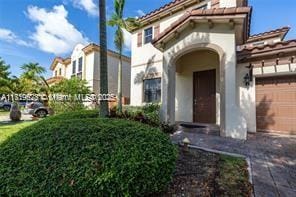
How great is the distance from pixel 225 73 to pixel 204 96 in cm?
325

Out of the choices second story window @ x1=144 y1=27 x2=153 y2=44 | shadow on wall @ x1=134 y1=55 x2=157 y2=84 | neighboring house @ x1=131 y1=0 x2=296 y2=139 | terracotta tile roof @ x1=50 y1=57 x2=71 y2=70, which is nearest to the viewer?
neighboring house @ x1=131 y1=0 x2=296 y2=139

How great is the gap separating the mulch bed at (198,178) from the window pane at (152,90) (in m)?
7.16

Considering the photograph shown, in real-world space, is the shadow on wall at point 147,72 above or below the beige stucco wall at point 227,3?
below

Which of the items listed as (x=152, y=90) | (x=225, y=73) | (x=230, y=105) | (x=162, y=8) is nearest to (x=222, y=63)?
(x=225, y=73)

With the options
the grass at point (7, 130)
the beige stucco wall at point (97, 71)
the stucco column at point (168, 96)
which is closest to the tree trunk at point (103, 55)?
the grass at point (7, 130)

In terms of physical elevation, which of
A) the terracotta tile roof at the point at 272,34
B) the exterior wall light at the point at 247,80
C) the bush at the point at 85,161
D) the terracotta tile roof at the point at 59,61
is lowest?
the bush at the point at 85,161

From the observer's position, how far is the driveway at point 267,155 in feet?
11.2

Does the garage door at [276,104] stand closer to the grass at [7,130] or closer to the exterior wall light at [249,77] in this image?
the exterior wall light at [249,77]

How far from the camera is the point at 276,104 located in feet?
26.9

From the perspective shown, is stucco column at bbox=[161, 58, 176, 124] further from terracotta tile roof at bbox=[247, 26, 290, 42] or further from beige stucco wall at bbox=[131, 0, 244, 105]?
terracotta tile roof at bbox=[247, 26, 290, 42]

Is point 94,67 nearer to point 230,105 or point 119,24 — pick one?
point 119,24

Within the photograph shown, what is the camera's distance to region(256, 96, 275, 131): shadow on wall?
8.35 m

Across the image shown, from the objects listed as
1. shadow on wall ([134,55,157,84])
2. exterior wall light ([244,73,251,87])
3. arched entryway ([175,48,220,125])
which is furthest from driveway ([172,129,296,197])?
shadow on wall ([134,55,157,84])

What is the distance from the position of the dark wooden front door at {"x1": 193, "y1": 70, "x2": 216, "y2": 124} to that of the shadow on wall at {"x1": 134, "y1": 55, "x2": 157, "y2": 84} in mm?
3021
